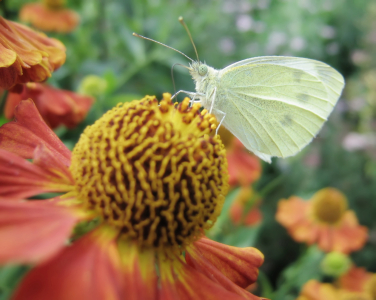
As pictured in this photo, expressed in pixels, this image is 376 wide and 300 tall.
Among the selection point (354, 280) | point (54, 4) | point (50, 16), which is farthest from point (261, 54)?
point (354, 280)

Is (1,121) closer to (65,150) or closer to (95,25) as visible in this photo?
(65,150)

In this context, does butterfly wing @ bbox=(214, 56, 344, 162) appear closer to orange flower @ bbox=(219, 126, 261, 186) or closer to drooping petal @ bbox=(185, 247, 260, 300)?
orange flower @ bbox=(219, 126, 261, 186)

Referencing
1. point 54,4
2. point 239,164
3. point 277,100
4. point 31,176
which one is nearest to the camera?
point 31,176

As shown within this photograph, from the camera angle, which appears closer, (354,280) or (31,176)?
(31,176)

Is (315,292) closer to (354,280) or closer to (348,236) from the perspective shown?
(354,280)

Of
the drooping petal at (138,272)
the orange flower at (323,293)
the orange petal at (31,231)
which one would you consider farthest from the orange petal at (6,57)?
the orange flower at (323,293)

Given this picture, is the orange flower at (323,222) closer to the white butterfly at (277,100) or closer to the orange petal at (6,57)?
the white butterfly at (277,100)
